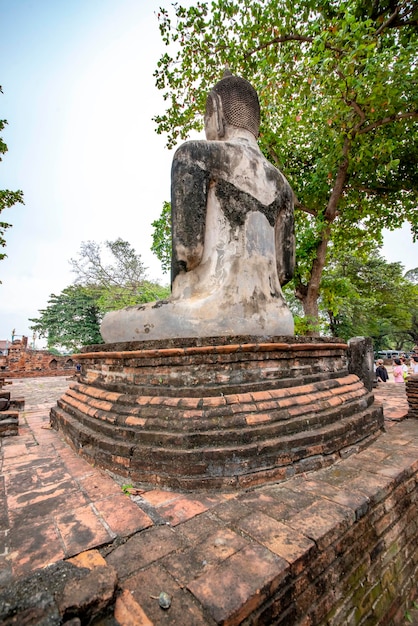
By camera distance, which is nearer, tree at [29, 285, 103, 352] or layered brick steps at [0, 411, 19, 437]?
layered brick steps at [0, 411, 19, 437]

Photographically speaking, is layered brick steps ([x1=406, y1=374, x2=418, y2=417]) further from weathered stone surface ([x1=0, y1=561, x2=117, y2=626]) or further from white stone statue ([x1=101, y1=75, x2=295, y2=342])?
weathered stone surface ([x1=0, y1=561, x2=117, y2=626])

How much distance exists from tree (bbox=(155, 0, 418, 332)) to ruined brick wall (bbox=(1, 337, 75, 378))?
1466cm

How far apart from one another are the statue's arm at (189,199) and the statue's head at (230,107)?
0.71 meters

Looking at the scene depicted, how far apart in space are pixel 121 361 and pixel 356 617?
2.00 m

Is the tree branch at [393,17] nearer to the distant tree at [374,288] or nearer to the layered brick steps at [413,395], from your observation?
the layered brick steps at [413,395]

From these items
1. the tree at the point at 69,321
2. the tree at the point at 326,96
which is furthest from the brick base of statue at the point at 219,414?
the tree at the point at 69,321

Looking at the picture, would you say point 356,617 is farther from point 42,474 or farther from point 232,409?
point 42,474

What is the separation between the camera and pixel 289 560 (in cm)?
110

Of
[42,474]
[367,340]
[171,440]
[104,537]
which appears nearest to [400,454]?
[171,440]

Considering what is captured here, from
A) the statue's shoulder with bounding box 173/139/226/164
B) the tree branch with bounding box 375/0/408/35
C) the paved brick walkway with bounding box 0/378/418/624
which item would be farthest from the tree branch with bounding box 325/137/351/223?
the paved brick walkway with bounding box 0/378/418/624

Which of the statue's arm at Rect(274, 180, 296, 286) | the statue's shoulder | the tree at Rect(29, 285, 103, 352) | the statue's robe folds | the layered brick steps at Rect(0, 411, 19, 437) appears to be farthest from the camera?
the tree at Rect(29, 285, 103, 352)

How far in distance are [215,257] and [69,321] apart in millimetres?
20893

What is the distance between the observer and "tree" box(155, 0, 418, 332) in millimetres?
4641

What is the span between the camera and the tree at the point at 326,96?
464 centimetres
